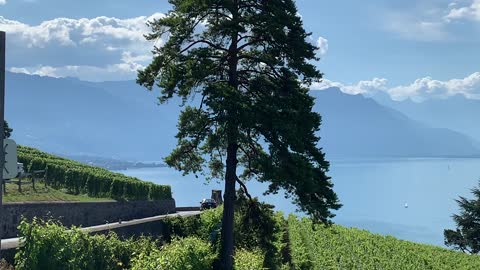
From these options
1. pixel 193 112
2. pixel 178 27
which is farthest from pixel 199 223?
pixel 178 27

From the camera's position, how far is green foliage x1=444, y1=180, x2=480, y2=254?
45.1 meters

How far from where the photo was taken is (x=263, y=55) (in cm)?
2180

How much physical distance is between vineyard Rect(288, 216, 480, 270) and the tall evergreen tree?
375 centimetres

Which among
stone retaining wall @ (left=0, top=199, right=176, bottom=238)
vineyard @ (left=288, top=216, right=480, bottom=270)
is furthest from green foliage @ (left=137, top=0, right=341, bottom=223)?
stone retaining wall @ (left=0, top=199, right=176, bottom=238)

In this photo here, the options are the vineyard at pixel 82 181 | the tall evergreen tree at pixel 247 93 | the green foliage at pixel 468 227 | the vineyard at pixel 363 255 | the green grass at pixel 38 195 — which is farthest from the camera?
the green foliage at pixel 468 227

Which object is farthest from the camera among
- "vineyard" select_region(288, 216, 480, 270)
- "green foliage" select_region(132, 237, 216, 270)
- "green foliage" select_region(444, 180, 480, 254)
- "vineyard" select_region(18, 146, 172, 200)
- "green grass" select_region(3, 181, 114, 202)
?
"green foliage" select_region(444, 180, 480, 254)

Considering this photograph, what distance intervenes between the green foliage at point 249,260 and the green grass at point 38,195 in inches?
390

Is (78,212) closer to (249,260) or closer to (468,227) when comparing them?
(249,260)

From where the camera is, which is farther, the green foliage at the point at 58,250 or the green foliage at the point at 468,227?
the green foliage at the point at 468,227

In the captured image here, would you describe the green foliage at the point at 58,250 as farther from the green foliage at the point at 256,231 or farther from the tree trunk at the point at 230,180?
the green foliage at the point at 256,231

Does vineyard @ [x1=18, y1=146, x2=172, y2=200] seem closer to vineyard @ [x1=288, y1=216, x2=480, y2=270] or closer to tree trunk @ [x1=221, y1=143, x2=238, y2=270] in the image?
vineyard @ [x1=288, y1=216, x2=480, y2=270]

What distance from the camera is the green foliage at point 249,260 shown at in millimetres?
21000

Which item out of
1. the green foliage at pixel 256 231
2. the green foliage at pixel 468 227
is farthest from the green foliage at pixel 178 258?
the green foliage at pixel 468 227

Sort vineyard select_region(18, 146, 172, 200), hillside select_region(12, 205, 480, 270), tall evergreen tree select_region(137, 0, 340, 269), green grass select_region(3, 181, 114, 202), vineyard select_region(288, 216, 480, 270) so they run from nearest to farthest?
hillside select_region(12, 205, 480, 270) → tall evergreen tree select_region(137, 0, 340, 269) → green grass select_region(3, 181, 114, 202) → vineyard select_region(288, 216, 480, 270) → vineyard select_region(18, 146, 172, 200)
